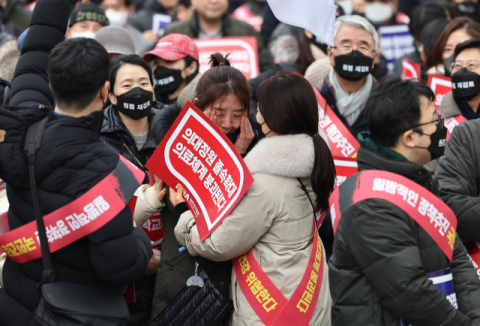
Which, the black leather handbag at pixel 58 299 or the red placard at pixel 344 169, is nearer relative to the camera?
the black leather handbag at pixel 58 299

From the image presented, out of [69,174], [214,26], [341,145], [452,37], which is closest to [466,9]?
[452,37]

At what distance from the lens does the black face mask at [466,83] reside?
4027mm

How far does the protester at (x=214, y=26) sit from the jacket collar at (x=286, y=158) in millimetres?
3570

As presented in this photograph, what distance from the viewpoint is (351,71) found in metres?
4.39

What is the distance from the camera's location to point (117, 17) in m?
7.76

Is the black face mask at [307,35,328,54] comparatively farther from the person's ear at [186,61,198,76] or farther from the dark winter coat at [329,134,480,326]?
the dark winter coat at [329,134,480,326]

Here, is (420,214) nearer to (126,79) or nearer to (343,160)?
(343,160)

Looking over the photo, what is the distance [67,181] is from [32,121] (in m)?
0.38

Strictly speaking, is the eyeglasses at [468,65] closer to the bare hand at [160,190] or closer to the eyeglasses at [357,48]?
the eyeglasses at [357,48]

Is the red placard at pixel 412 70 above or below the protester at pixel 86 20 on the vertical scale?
below

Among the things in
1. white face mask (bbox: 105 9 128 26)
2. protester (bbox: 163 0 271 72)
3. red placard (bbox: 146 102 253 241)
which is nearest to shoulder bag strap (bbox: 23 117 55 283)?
red placard (bbox: 146 102 253 241)

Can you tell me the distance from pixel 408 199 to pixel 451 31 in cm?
345

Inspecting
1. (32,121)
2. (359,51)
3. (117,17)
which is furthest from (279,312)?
(117,17)

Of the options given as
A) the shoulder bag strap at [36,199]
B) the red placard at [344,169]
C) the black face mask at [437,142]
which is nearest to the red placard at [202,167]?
the shoulder bag strap at [36,199]
